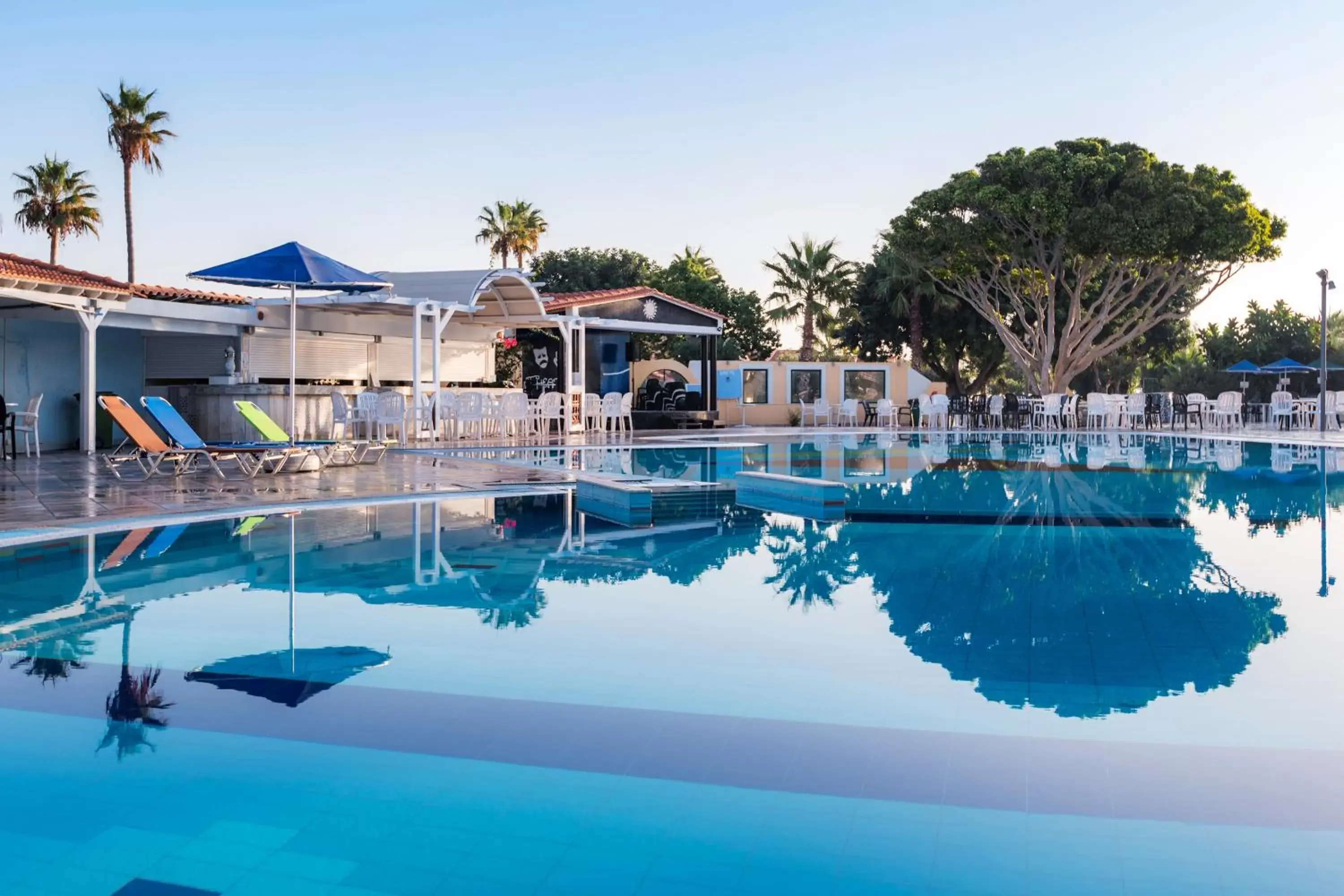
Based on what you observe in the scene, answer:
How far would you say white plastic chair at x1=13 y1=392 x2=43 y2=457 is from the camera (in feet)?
48.6

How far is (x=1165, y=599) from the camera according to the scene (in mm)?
6371

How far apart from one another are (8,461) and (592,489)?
25.4 ft

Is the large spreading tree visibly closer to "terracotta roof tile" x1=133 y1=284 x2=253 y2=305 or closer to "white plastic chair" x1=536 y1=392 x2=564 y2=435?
"white plastic chair" x1=536 y1=392 x2=564 y2=435

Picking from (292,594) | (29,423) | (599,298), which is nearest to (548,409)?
(599,298)

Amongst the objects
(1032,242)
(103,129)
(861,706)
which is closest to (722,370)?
(1032,242)

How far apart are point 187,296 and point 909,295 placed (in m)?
Result: 23.0

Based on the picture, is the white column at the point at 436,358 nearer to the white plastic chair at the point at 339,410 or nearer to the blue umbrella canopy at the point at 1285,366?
the white plastic chair at the point at 339,410

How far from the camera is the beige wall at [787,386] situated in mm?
31828

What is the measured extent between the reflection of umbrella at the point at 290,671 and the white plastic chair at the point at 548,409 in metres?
16.1

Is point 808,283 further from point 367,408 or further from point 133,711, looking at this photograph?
point 133,711

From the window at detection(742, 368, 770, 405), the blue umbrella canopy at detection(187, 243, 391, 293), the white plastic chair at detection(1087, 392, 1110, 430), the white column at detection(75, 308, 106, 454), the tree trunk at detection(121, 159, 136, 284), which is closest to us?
the blue umbrella canopy at detection(187, 243, 391, 293)

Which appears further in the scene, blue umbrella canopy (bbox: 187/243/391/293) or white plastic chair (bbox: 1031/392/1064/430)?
white plastic chair (bbox: 1031/392/1064/430)

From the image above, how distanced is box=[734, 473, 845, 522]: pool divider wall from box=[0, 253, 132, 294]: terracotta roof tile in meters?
8.71

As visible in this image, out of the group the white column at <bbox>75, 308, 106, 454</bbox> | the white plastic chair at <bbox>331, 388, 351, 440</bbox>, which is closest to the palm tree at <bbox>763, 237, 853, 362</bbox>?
the white plastic chair at <bbox>331, 388, 351, 440</bbox>
